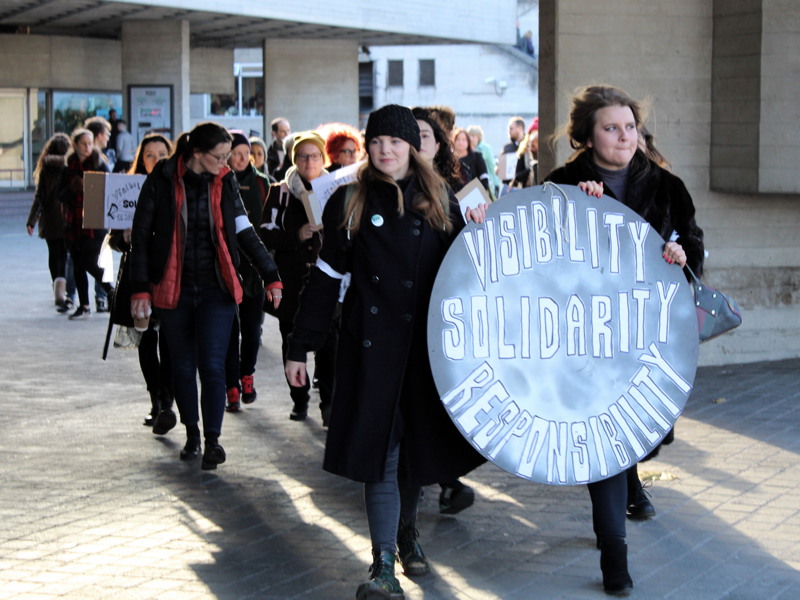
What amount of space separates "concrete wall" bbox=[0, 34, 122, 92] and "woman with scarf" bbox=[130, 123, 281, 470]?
29923mm

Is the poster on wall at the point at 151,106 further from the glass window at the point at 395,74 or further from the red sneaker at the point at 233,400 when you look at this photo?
the glass window at the point at 395,74

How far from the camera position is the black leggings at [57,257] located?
1418cm

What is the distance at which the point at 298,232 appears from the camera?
26.6 feet

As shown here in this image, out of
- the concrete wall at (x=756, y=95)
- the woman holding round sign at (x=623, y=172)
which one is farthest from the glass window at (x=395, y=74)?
the woman holding round sign at (x=623, y=172)

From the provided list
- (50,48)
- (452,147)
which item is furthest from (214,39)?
(452,147)

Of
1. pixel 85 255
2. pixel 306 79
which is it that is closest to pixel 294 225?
pixel 85 255

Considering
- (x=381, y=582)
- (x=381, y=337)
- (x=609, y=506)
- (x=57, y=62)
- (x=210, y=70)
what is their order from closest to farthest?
(x=381, y=582)
(x=381, y=337)
(x=609, y=506)
(x=57, y=62)
(x=210, y=70)

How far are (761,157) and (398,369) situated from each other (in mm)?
5572

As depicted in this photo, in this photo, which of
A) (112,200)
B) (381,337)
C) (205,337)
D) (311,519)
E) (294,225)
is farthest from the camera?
(112,200)

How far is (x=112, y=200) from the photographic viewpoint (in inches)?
338

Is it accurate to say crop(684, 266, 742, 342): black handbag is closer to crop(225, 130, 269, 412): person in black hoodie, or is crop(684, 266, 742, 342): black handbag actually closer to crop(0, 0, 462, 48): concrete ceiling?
crop(225, 130, 269, 412): person in black hoodie

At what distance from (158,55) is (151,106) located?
157 centimetres

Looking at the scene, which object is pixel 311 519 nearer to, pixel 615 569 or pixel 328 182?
pixel 615 569

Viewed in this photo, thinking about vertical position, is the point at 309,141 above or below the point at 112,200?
above
